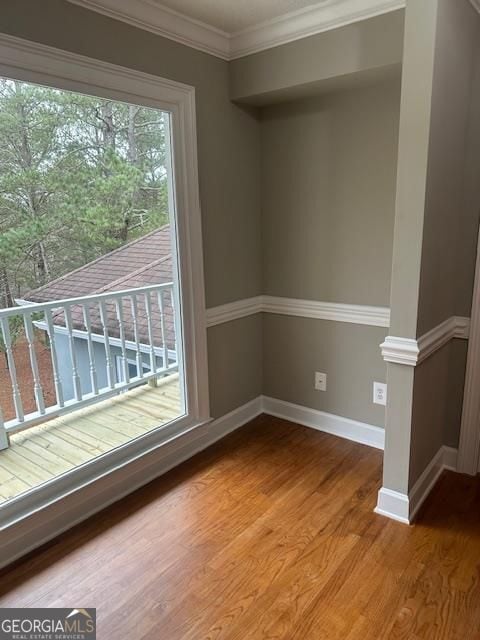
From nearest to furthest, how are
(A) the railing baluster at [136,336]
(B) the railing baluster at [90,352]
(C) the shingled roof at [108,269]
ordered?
1. (C) the shingled roof at [108,269]
2. (B) the railing baluster at [90,352]
3. (A) the railing baluster at [136,336]

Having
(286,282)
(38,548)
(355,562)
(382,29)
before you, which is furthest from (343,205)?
(38,548)

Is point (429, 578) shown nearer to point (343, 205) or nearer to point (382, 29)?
point (343, 205)

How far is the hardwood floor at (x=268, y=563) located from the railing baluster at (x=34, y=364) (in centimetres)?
96

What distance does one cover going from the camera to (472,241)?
2.16m

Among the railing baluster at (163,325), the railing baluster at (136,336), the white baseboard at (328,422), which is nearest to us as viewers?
the white baseboard at (328,422)

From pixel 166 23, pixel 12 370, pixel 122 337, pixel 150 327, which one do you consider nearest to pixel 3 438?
pixel 12 370

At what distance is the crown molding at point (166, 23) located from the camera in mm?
1870

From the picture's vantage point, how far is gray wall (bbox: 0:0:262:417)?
174 cm

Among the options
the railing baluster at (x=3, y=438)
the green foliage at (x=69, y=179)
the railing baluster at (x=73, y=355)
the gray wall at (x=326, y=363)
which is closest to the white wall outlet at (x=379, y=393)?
the gray wall at (x=326, y=363)

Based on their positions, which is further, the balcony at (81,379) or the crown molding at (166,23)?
the balcony at (81,379)

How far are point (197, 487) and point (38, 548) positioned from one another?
0.78 m

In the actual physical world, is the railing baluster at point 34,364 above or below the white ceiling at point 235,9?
below
